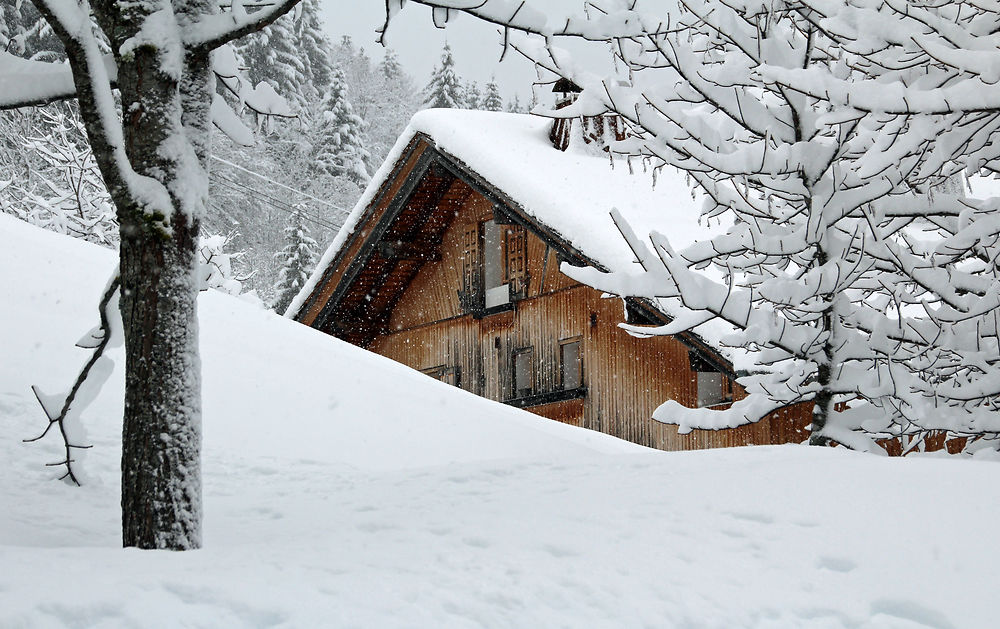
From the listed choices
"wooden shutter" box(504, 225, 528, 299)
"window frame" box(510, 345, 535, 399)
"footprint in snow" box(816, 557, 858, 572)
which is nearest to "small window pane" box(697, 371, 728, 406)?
"window frame" box(510, 345, 535, 399)

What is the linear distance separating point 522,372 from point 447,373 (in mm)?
1570

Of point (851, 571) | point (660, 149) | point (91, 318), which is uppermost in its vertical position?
point (660, 149)

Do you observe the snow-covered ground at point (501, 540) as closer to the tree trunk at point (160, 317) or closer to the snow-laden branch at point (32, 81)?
the tree trunk at point (160, 317)

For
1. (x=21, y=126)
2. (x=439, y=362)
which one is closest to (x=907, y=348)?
(x=439, y=362)

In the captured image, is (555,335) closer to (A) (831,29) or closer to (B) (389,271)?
(B) (389,271)

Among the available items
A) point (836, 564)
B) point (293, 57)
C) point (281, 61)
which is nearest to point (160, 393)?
point (836, 564)

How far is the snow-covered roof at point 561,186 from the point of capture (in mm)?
12086

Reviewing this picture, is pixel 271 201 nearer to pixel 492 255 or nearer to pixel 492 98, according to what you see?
pixel 492 98

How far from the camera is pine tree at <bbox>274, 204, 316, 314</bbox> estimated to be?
29.8 m

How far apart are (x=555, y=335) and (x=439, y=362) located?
2586 mm

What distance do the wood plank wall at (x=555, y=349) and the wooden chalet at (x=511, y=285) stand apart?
0.02m

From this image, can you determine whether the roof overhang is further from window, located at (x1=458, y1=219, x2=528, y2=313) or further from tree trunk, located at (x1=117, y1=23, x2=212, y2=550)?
tree trunk, located at (x1=117, y1=23, x2=212, y2=550)

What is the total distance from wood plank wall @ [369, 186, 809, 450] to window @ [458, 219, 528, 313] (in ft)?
0.54

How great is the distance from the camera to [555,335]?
1428 centimetres
